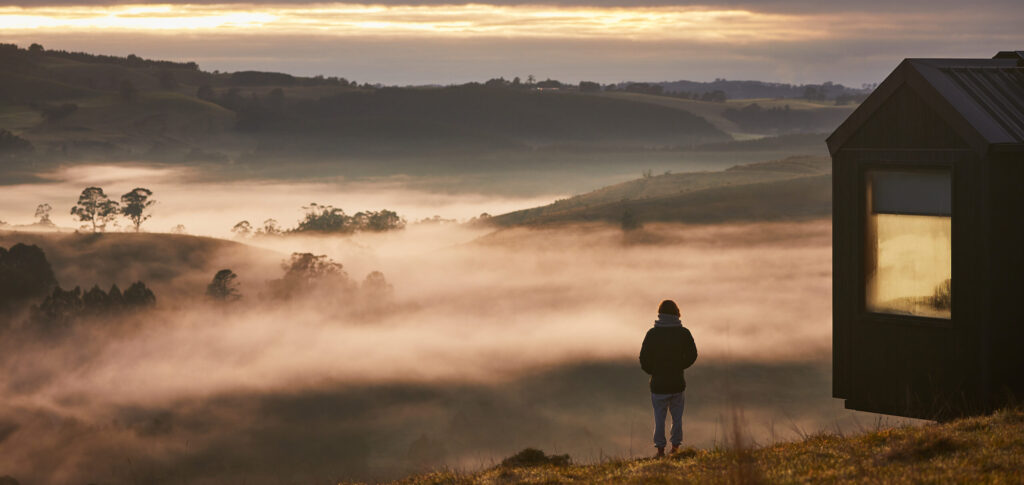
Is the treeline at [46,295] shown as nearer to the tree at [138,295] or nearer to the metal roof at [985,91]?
the tree at [138,295]

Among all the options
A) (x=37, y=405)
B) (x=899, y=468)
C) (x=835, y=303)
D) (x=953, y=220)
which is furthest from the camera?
(x=37, y=405)

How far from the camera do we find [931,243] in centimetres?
1767

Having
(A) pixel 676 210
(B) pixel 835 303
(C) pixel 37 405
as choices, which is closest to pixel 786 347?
(A) pixel 676 210

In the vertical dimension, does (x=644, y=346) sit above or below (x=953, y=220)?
below

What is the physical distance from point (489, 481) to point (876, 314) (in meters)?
7.41

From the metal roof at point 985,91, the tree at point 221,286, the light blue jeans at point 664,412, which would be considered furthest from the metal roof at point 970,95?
the tree at point 221,286

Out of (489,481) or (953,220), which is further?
(953,220)

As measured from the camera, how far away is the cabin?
56.6ft

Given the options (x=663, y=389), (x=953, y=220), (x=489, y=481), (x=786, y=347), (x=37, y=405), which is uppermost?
(x=953, y=220)

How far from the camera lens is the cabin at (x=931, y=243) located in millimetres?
17250

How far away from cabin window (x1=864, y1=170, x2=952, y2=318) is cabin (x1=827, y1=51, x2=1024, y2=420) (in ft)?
→ 0.05

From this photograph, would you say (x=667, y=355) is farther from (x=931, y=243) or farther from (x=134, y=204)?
(x=134, y=204)

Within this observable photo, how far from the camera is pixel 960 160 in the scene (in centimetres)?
1734

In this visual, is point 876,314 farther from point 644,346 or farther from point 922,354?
point 644,346
